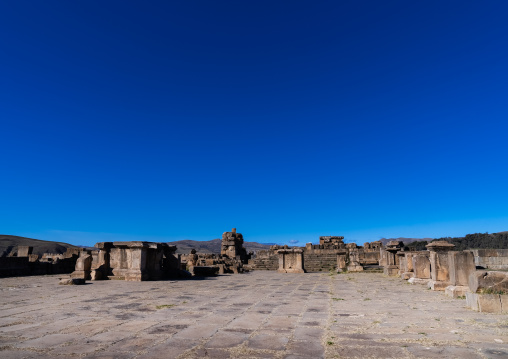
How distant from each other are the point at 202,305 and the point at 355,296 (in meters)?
3.90

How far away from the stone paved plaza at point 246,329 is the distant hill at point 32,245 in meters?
47.7

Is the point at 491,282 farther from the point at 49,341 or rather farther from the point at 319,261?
the point at 319,261

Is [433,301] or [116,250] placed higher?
[116,250]

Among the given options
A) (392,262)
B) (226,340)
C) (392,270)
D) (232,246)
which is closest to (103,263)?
(226,340)

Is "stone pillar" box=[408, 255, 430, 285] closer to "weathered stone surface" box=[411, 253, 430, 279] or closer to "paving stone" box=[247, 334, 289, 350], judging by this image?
"weathered stone surface" box=[411, 253, 430, 279]

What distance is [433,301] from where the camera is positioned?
7.43 m

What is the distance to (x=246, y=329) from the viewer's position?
4715mm

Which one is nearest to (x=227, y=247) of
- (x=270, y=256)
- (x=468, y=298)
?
(x=270, y=256)

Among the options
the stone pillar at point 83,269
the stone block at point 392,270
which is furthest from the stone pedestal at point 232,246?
the stone pillar at point 83,269

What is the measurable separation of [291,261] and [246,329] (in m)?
14.9

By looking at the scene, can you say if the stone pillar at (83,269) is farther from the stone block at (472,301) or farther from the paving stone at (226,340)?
the stone block at (472,301)

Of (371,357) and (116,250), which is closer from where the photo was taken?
(371,357)

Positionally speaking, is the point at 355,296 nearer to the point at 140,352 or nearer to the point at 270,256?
the point at 140,352

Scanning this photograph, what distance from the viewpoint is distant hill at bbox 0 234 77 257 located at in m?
47.6
